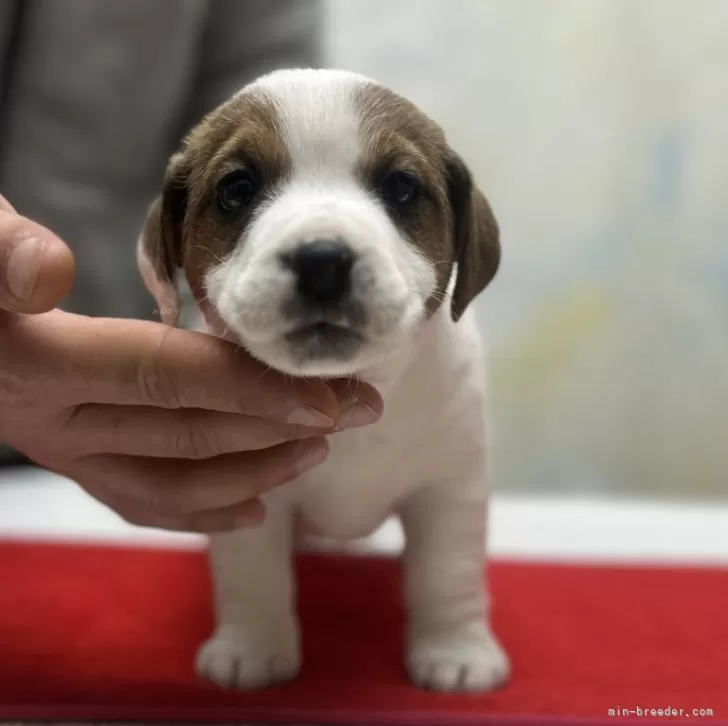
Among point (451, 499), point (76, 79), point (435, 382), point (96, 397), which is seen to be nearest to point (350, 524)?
point (451, 499)

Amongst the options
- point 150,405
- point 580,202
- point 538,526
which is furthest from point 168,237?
point 580,202

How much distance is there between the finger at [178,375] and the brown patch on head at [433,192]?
234mm

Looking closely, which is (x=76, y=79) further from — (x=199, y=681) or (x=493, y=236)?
(x=199, y=681)

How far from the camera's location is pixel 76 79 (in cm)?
221

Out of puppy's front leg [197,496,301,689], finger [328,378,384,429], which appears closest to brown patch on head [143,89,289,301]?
finger [328,378,384,429]

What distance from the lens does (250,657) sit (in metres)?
1.29

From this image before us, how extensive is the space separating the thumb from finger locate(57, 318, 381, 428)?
0.11 metres

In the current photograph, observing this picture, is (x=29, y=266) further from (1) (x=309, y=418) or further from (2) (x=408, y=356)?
(2) (x=408, y=356)

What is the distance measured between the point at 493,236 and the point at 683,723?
2.17 feet

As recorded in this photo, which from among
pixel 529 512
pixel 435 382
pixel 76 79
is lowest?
pixel 529 512

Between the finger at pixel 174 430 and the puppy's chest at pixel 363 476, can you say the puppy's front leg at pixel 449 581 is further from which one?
the finger at pixel 174 430

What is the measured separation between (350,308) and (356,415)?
0.20 meters

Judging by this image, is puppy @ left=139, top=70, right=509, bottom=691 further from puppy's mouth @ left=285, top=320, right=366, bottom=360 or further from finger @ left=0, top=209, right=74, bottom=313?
finger @ left=0, top=209, right=74, bottom=313

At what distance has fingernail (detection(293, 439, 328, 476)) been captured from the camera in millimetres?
1176
